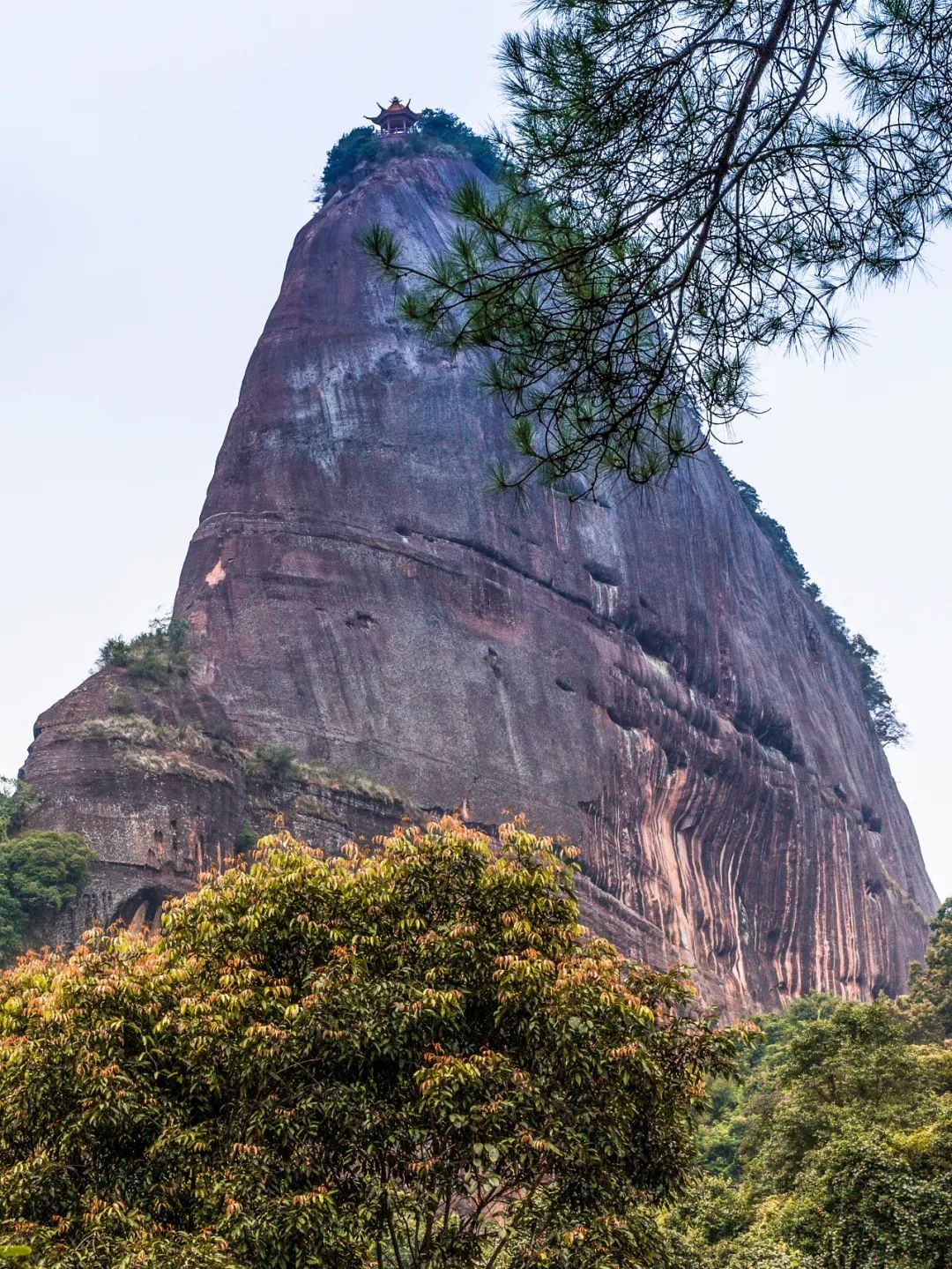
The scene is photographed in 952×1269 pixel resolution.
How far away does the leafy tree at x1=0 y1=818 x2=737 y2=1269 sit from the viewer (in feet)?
28.8

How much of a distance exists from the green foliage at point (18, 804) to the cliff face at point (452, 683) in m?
0.32

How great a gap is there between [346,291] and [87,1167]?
3830cm

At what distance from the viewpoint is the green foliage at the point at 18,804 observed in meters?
28.9

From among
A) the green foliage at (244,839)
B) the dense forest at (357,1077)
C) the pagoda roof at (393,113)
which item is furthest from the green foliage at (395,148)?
the dense forest at (357,1077)

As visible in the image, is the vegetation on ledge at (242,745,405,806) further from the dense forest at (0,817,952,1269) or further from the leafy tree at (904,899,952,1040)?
the dense forest at (0,817,952,1269)

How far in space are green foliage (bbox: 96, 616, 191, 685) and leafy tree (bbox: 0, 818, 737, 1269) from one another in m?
23.4

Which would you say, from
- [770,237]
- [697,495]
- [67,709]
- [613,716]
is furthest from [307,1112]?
[697,495]

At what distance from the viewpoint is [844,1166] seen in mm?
14828

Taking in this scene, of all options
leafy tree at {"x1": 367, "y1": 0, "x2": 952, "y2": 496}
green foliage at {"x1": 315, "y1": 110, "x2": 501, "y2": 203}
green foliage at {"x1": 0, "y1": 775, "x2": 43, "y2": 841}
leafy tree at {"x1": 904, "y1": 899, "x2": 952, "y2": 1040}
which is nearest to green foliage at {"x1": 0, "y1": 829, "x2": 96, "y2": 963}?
green foliage at {"x1": 0, "y1": 775, "x2": 43, "y2": 841}

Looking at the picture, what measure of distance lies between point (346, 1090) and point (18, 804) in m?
21.8

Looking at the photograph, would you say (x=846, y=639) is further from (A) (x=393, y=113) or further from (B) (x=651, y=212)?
(B) (x=651, y=212)

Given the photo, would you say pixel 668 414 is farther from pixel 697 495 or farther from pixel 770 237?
pixel 697 495

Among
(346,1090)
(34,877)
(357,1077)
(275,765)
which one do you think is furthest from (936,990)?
(346,1090)

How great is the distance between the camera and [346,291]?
44.7 metres
